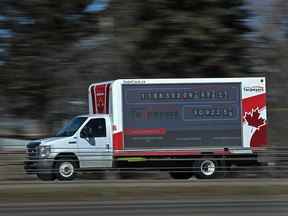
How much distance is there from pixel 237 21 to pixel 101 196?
42.9ft

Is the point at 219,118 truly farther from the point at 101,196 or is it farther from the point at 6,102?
the point at 6,102

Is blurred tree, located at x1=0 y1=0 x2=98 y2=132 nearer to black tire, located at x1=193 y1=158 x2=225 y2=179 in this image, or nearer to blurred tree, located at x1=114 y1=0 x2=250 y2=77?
blurred tree, located at x1=114 y1=0 x2=250 y2=77

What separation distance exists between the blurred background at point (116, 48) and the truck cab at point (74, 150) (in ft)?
18.0

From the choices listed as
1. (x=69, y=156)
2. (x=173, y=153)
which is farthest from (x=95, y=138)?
(x=173, y=153)

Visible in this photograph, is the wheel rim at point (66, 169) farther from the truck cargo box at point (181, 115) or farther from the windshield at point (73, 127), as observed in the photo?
the truck cargo box at point (181, 115)

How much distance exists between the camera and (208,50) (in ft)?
88.0

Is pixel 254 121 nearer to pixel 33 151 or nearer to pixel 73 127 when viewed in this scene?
pixel 73 127

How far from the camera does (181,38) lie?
26.5 meters

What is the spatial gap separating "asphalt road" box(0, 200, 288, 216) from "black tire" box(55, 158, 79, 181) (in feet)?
18.8

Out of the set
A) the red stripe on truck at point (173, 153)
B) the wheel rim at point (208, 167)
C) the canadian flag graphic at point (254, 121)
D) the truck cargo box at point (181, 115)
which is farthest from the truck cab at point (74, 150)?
the canadian flag graphic at point (254, 121)

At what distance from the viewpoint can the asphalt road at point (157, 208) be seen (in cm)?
1277

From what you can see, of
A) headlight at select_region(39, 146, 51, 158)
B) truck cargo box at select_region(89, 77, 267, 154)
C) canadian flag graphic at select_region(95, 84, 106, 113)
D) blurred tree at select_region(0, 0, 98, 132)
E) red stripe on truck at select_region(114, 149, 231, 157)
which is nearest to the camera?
headlight at select_region(39, 146, 51, 158)

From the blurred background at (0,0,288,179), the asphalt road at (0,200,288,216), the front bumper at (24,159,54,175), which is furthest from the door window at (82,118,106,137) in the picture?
the asphalt road at (0,200,288,216)

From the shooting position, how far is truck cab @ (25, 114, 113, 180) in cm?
2035
